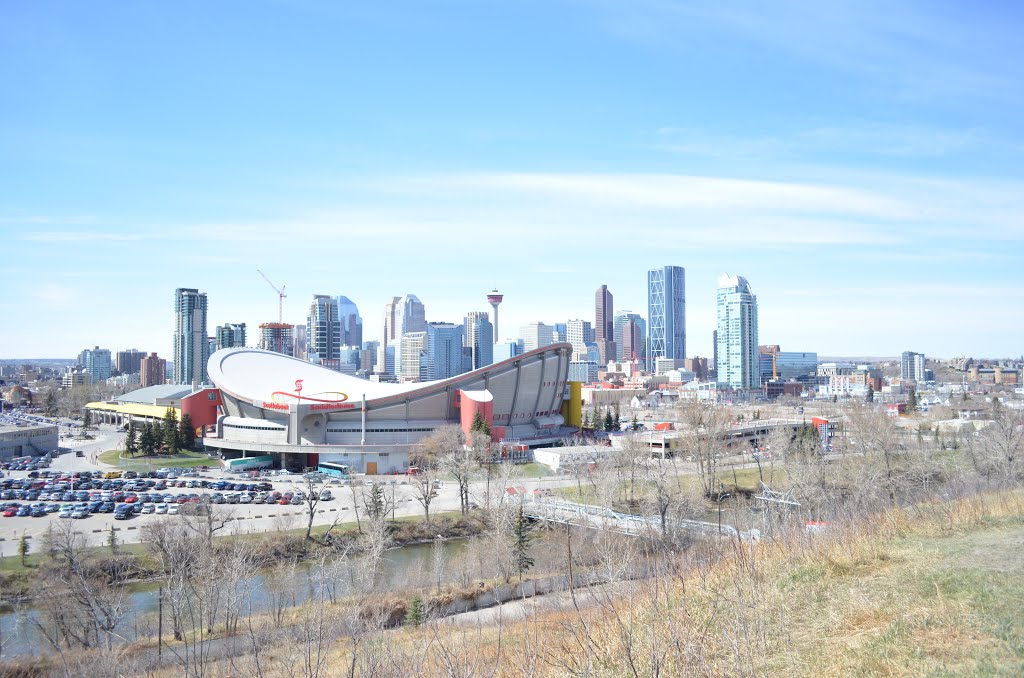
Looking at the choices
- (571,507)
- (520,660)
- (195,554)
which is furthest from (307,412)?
(520,660)

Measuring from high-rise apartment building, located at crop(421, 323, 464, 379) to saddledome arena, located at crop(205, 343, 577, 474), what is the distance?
88030 millimetres

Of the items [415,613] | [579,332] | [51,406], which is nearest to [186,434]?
[415,613]

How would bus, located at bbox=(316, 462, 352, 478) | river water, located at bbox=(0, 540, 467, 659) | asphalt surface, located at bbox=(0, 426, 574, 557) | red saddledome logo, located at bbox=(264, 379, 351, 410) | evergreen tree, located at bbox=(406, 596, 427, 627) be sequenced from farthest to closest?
red saddledome logo, located at bbox=(264, 379, 351, 410) → bus, located at bbox=(316, 462, 352, 478) → asphalt surface, located at bbox=(0, 426, 574, 557) → river water, located at bbox=(0, 540, 467, 659) → evergreen tree, located at bbox=(406, 596, 427, 627)

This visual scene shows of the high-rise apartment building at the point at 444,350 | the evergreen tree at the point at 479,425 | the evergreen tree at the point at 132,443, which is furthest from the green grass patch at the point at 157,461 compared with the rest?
the high-rise apartment building at the point at 444,350

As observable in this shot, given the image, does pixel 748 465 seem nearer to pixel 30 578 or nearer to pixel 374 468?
pixel 374 468

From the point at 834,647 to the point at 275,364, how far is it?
160ft

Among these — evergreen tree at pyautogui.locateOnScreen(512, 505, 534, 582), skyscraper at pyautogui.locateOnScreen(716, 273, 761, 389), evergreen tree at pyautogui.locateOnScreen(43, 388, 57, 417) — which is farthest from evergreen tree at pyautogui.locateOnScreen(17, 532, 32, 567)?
skyscraper at pyautogui.locateOnScreen(716, 273, 761, 389)

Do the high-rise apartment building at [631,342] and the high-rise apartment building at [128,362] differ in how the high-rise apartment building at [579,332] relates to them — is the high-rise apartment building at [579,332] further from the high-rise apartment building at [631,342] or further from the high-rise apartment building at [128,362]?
the high-rise apartment building at [128,362]

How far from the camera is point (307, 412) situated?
4075 centimetres

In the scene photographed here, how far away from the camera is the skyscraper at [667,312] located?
625 feet

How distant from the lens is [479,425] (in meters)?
40.2

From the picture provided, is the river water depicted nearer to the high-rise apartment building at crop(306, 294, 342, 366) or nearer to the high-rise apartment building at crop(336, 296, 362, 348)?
the high-rise apartment building at crop(306, 294, 342, 366)

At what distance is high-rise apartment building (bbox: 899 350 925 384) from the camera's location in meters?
135

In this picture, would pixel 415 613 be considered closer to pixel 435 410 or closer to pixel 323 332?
pixel 435 410
